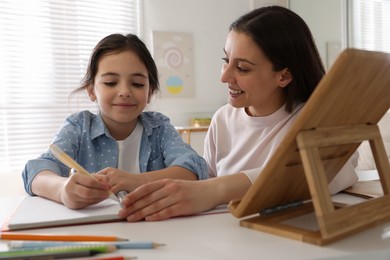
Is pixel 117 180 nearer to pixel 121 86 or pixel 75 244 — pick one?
pixel 75 244

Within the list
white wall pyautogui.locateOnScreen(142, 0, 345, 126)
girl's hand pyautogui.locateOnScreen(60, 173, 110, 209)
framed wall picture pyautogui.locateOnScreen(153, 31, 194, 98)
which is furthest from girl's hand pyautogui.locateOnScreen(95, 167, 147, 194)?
framed wall picture pyautogui.locateOnScreen(153, 31, 194, 98)

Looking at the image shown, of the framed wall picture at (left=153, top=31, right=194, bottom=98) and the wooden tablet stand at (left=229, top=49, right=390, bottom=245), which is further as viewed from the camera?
the framed wall picture at (left=153, top=31, right=194, bottom=98)

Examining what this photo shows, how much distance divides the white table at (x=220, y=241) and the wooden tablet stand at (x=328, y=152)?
2cm

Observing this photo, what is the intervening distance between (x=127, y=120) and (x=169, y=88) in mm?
2573

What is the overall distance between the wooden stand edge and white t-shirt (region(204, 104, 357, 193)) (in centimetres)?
38

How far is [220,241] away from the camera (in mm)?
524

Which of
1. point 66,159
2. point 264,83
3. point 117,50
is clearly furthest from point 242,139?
point 66,159

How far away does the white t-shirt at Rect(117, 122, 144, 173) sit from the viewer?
3.82 feet

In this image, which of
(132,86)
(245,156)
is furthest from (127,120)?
(245,156)

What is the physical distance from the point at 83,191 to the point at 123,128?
0.54m

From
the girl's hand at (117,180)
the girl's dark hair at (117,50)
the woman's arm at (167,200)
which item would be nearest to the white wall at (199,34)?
the girl's dark hair at (117,50)

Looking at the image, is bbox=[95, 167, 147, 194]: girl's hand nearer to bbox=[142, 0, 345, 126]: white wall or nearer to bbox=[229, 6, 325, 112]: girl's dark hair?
bbox=[229, 6, 325, 112]: girl's dark hair

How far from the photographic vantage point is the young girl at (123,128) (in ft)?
3.56

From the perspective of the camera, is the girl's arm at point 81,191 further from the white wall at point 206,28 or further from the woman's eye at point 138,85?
the white wall at point 206,28
